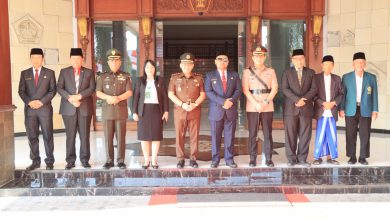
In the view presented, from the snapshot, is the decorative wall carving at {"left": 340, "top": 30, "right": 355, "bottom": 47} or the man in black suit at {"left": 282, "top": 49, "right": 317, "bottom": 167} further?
the decorative wall carving at {"left": 340, "top": 30, "right": 355, "bottom": 47}

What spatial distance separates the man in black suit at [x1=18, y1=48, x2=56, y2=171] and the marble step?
319 mm

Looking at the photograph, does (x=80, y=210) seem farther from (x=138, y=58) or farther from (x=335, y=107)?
(x=138, y=58)

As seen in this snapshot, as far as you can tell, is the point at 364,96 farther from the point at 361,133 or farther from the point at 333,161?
the point at 333,161

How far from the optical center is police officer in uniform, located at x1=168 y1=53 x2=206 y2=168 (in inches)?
213

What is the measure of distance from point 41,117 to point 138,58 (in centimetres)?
400

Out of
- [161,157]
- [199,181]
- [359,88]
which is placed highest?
[359,88]

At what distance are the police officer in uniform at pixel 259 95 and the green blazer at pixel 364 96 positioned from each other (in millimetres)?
927

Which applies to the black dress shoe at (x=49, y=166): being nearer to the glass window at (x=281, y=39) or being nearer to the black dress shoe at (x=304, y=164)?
the black dress shoe at (x=304, y=164)

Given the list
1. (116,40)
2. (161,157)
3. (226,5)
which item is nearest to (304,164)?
(161,157)

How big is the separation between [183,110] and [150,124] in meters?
0.44

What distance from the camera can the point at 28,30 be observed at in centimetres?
862

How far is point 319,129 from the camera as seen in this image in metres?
5.64

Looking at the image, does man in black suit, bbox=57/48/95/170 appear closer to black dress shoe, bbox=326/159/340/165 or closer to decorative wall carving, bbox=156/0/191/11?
black dress shoe, bbox=326/159/340/165

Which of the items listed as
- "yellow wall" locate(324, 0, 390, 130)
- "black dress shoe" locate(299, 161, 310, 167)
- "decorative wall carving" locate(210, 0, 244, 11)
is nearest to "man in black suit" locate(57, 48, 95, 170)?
"black dress shoe" locate(299, 161, 310, 167)
